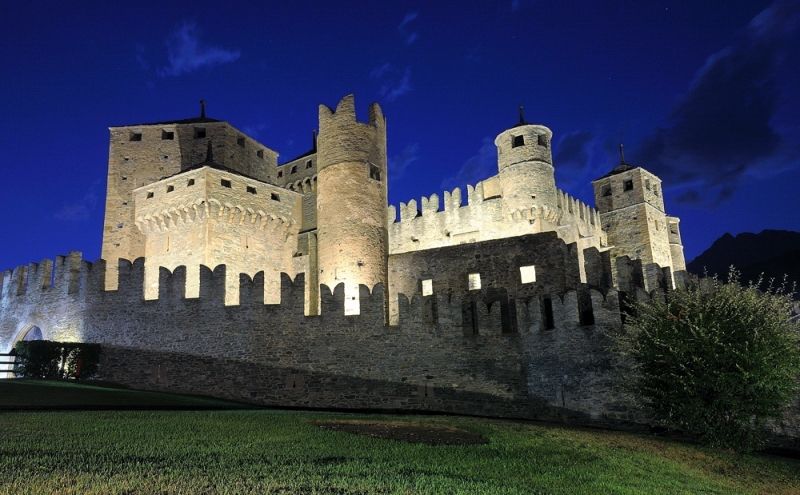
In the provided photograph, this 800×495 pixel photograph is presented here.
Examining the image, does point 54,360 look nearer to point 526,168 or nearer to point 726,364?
point 726,364

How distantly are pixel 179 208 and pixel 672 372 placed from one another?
2324 cm

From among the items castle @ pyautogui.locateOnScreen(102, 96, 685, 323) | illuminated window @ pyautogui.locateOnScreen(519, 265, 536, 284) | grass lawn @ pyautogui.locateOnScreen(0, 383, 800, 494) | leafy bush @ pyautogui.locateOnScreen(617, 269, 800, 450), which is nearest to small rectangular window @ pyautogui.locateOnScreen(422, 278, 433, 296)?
castle @ pyautogui.locateOnScreen(102, 96, 685, 323)

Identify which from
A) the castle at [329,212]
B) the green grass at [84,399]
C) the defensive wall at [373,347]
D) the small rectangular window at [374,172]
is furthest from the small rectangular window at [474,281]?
the green grass at [84,399]

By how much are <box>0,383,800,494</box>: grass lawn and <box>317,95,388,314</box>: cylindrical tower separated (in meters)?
13.1

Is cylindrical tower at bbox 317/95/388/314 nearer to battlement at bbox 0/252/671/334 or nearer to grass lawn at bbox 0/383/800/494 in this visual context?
battlement at bbox 0/252/671/334

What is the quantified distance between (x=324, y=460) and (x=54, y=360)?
51.5 feet

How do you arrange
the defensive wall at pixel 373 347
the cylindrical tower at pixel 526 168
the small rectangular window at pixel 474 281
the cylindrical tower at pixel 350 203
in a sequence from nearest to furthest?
the defensive wall at pixel 373 347, the small rectangular window at pixel 474 281, the cylindrical tower at pixel 350 203, the cylindrical tower at pixel 526 168

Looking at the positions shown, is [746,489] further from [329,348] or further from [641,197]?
[641,197]

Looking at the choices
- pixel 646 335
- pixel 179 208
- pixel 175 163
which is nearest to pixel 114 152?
pixel 175 163

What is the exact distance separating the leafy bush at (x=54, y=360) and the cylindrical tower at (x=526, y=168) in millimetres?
21281

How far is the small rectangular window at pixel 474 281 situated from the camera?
81.5 feet

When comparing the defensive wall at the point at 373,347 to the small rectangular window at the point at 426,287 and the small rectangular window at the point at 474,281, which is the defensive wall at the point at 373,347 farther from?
the small rectangular window at the point at 426,287

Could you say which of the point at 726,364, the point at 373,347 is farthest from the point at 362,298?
the point at 726,364

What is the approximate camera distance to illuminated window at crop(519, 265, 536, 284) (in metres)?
24.0
